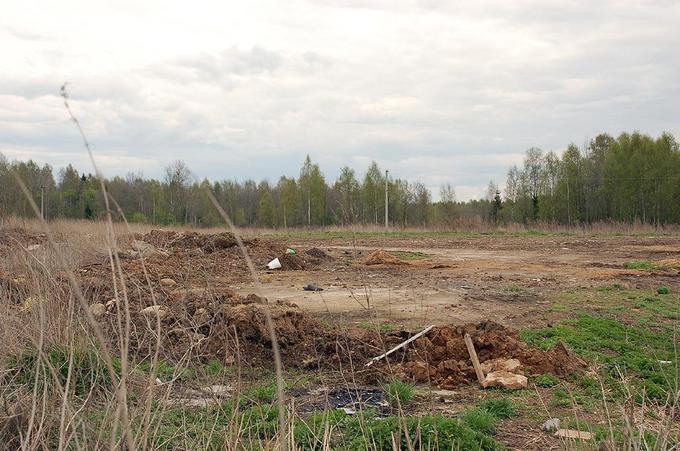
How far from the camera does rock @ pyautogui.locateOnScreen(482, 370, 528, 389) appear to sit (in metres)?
6.95

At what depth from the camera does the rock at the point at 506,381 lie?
695 cm

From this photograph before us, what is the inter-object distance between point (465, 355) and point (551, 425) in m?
2.35

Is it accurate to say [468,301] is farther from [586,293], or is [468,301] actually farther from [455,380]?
[455,380]

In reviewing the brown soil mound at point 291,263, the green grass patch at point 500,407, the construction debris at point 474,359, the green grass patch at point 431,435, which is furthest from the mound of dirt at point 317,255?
the green grass patch at point 431,435

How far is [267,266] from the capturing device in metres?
19.2

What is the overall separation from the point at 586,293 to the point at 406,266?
262 inches

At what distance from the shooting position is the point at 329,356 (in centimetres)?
819

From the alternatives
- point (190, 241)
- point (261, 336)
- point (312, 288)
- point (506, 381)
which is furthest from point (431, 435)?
point (190, 241)

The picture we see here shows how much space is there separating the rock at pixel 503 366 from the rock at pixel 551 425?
1641 millimetres

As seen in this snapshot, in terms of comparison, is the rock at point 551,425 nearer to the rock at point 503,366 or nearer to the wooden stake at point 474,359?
the wooden stake at point 474,359

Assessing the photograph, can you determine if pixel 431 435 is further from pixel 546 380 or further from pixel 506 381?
pixel 546 380

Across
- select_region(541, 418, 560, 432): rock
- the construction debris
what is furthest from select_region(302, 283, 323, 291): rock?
select_region(541, 418, 560, 432): rock

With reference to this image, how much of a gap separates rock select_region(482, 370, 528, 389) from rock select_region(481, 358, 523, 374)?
191 mm

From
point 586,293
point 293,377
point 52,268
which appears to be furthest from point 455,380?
point 586,293
